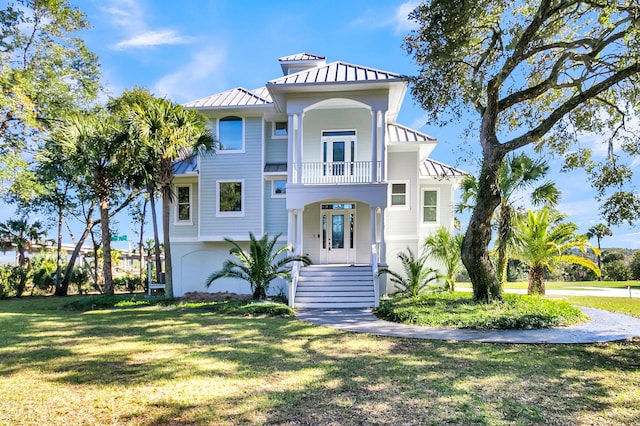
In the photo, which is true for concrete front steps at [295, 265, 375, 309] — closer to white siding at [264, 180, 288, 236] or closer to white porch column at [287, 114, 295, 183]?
white siding at [264, 180, 288, 236]

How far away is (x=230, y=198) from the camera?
54.2ft

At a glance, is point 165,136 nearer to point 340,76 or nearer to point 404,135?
point 340,76

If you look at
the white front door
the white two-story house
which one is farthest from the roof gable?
the white front door

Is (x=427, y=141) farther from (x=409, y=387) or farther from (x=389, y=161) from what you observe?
(x=409, y=387)

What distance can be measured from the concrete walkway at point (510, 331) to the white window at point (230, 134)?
9282 millimetres

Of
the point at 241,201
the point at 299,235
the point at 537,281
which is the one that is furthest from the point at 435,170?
the point at 241,201

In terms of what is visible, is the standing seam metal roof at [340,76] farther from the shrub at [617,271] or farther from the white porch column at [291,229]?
the shrub at [617,271]

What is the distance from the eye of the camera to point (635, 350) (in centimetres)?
668

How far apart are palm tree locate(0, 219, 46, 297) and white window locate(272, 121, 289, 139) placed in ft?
56.5

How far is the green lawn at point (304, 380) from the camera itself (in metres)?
3.90

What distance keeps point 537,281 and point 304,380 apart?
13.3 meters

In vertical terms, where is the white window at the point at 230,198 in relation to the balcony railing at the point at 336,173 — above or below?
below

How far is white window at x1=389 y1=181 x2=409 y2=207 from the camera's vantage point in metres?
16.9

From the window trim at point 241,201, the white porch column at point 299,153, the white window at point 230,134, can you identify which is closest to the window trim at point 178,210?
the window trim at point 241,201
